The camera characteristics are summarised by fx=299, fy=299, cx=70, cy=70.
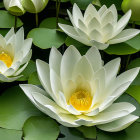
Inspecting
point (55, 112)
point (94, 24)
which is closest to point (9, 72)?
point (55, 112)

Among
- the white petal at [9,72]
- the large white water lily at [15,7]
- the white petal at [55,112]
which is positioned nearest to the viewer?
the white petal at [55,112]

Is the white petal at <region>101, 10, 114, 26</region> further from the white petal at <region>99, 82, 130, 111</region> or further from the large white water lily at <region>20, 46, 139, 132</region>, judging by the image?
the white petal at <region>99, 82, 130, 111</region>

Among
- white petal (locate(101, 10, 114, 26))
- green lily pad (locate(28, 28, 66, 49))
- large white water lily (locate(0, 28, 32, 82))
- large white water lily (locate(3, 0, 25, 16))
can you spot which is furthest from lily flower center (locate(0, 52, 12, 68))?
white petal (locate(101, 10, 114, 26))

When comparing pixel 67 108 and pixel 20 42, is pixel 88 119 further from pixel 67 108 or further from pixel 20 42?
pixel 20 42

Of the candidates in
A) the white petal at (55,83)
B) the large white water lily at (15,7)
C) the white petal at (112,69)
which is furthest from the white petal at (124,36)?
the large white water lily at (15,7)

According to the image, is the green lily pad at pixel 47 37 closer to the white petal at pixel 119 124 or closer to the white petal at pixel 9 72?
the white petal at pixel 9 72
